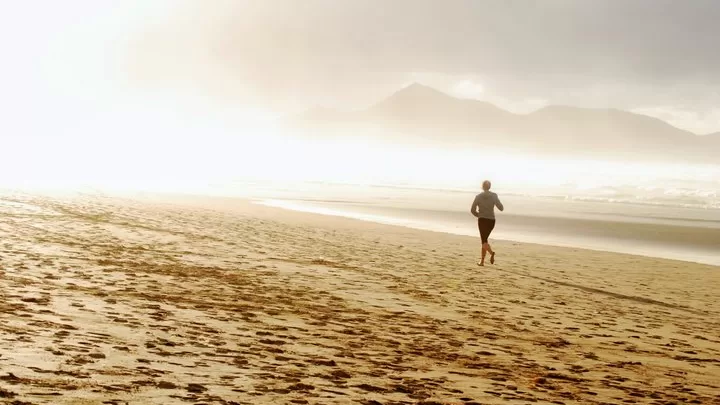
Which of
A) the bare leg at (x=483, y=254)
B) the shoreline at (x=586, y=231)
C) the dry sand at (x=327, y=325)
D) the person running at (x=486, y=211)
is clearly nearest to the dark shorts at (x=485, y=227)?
the person running at (x=486, y=211)

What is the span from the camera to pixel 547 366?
7.39 m

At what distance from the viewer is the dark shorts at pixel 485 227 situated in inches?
658

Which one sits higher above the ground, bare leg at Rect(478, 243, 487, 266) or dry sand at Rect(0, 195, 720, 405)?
bare leg at Rect(478, 243, 487, 266)

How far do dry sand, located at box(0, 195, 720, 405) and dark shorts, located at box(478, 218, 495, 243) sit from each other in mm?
702

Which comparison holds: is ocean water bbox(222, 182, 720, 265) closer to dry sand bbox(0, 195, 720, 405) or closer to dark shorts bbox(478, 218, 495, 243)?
dry sand bbox(0, 195, 720, 405)

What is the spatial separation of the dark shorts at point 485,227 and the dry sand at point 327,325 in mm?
702

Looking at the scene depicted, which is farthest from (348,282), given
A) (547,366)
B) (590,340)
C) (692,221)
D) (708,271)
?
(692,221)

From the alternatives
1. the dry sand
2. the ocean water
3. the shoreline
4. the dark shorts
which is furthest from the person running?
the ocean water

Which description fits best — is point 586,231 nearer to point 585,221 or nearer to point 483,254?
point 585,221

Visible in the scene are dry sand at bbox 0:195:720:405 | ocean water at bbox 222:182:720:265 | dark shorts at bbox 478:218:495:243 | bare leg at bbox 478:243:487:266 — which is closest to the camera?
dry sand at bbox 0:195:720:405

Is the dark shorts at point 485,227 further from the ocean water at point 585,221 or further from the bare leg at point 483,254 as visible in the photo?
the ocean water at point 585,221

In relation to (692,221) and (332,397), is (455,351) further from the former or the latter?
Answer: (692,221)

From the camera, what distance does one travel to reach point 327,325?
28.1 feet

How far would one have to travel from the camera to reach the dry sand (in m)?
5.81
